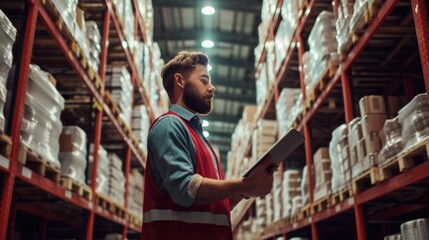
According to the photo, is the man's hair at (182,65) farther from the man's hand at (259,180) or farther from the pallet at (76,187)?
the pallet at (76,187)

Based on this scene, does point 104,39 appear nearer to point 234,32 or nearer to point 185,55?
point 185,55

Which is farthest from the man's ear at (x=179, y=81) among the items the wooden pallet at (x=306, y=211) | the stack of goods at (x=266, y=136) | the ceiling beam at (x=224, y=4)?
the ceiling beam at (x=224, y=4)

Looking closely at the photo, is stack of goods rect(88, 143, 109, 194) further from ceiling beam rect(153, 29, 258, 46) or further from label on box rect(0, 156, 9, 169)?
ceiling beam rect(153, 29, 258, 46)

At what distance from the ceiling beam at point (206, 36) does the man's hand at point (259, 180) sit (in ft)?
47.8

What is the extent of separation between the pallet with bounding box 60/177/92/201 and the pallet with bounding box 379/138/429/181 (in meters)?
2.90

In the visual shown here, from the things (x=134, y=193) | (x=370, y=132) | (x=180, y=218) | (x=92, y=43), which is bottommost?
(x=180, y=218)

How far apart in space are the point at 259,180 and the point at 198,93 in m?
0.60

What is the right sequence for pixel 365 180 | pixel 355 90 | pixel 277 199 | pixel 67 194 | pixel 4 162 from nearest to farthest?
pixel 4 162 → pixel 365 180 → pixel 67 194 → pixel 355 90 → pixel 277 199

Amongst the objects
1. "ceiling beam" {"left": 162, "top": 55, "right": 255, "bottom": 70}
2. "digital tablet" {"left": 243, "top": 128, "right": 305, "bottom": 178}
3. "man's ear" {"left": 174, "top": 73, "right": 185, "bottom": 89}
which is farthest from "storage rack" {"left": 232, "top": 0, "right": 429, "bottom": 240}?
"ceiling beam" {"left": 162, "top": 55, "right": 255, "bottom": 70}

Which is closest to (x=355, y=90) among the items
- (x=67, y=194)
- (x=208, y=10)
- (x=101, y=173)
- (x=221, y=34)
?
(x=101, y=173)

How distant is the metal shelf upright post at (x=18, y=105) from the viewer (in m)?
3.17

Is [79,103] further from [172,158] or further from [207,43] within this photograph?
[207,43]

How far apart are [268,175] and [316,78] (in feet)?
13.1

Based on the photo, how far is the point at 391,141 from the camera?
12.4 ft
